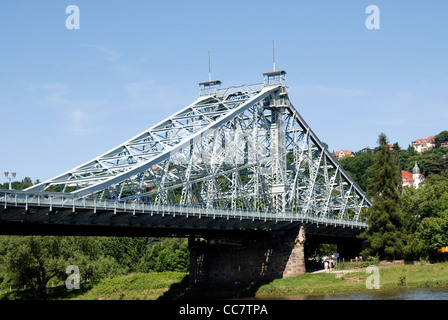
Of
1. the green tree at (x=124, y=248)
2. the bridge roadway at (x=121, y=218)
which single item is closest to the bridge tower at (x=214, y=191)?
the bridge roadway at (x=121, y=218)

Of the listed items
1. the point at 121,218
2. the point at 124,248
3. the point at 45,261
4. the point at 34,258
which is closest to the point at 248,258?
the point at 121,218

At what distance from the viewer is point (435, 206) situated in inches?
3524

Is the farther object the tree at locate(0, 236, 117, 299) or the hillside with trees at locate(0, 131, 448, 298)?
the tree at locate(0, 236, 117, 299)

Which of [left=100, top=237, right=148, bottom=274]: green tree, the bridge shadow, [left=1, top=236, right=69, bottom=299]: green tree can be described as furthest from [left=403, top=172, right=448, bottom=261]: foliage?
[left=100, top=237, right=148, bottom=274]: green tree

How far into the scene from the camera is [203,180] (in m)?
78.6

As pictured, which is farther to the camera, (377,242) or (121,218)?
(377,242)

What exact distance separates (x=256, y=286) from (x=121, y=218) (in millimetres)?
23660

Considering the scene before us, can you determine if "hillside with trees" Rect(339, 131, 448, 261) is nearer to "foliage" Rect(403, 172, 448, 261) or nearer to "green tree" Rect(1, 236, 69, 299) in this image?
"foliage" Rect(403, 172, 448, 261)

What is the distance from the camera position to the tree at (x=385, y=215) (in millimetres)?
90750

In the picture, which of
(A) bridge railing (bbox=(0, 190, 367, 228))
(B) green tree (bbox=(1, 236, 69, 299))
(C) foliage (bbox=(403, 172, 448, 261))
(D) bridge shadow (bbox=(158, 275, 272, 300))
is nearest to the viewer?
(A) bridge railing (bbox=(0, 190, 367, 228))

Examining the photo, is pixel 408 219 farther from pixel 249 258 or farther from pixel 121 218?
pixel 121 218

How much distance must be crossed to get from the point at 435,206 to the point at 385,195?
25.0ft

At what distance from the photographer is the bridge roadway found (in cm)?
5788
